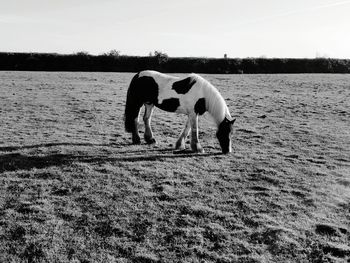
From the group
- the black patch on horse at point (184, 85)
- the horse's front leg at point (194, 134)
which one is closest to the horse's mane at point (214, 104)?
the black patch on horse at point (184, 85)

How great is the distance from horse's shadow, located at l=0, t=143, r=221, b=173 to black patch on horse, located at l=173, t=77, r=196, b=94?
1527 mm

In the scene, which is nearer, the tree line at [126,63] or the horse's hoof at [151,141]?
the horse's hoof at [151,141]

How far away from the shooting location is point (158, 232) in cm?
544

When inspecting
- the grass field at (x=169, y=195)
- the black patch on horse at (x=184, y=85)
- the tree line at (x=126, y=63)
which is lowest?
the grass field at (x=169, y=195)

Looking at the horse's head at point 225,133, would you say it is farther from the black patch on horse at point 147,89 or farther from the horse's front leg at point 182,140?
the black patch on horse at point 147,89

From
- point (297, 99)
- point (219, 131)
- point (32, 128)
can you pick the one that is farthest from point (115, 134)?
point (297, 99)

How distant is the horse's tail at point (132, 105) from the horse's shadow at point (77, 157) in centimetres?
95

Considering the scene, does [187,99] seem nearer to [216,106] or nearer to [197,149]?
[216,106]

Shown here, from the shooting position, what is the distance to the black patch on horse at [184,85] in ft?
31.4

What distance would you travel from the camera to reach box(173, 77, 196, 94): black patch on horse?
9.58m

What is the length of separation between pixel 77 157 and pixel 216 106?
3.48m

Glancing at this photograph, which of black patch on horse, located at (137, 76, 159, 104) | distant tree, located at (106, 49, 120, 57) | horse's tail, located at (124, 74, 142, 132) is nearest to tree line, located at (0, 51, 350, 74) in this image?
distant tree, located at (106, 49, 120, 57)

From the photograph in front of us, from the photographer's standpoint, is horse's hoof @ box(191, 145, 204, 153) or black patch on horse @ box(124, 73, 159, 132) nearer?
horse's hoof @ box(191, 145, 204, 153)

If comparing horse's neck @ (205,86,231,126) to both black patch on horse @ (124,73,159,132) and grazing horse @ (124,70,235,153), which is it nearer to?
grazing horse @ (124,70,235,153)
